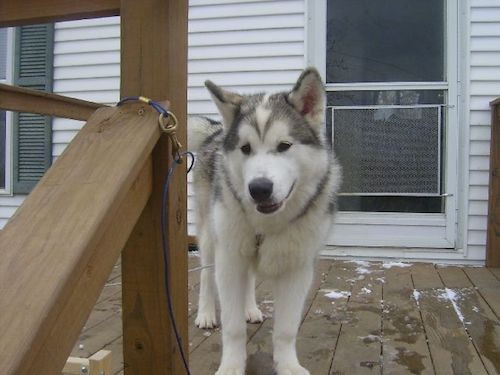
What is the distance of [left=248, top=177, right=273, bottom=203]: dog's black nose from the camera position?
203 cm

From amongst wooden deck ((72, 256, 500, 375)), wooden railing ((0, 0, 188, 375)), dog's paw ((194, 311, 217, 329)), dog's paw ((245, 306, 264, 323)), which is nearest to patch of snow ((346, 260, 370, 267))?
wooden deck ((72, 256, 500, 375))

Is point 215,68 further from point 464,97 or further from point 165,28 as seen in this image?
point 165,28

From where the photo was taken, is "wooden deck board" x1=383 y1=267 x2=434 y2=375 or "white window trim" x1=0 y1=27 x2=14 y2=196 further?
"white window trim" x1=0 y1=27 x2=14 y2=196

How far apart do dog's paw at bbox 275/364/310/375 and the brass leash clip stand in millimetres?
1315

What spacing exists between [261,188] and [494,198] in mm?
3507

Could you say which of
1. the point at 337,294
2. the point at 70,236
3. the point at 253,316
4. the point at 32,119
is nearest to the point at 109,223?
the point at 70,236

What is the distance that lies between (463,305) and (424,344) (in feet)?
2.97

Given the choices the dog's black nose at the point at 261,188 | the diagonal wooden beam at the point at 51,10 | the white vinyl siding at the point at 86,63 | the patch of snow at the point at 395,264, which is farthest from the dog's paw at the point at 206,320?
the white vinyl siding at the point at 86,63

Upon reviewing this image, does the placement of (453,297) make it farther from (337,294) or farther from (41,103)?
(41,103)

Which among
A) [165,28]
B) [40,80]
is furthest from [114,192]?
[40,80]

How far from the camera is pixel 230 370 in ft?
7.50

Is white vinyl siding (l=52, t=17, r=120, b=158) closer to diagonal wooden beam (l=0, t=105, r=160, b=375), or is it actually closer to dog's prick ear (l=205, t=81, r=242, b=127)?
dog's prick ear (l=205, t=81, r=242, b=127)

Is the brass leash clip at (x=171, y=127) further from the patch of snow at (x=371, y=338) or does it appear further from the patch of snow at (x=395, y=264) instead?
the patch of snow at (x=395, y=264)

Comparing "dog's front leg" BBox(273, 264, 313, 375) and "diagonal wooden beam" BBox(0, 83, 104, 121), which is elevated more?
"diagonal wooden beam" BBox(0, 83, 104, 121)
